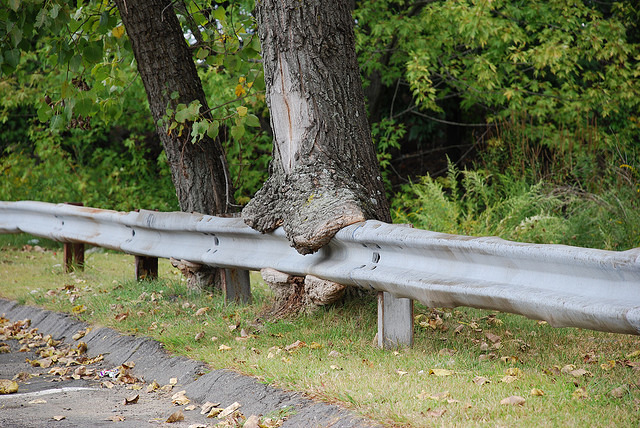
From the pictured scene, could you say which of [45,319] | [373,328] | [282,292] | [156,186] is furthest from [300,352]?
[156,186]

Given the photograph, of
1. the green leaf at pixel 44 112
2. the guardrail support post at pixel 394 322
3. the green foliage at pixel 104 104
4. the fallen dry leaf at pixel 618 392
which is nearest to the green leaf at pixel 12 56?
the green foliage at pixel 104 104

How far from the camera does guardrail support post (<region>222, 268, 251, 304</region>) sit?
5719 millimetres

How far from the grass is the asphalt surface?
90 millimetres

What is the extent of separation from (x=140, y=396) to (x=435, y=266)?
1.87 m

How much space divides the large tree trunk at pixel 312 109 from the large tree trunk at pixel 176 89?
1.48m

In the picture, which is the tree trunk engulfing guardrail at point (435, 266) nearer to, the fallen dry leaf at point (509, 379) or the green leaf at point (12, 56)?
the fallen dry leaf at point (509, 379)

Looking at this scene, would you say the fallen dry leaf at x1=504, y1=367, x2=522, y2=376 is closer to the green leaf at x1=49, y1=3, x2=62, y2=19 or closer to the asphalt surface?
the asphalt surface

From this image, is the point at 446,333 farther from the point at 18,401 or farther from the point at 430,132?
the point at 430,132

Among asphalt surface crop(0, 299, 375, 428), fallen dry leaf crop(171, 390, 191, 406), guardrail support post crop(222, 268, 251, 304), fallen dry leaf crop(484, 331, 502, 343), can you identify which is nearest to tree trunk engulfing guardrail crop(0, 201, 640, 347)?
guardrail support post crop(222, 268, 251, 304)

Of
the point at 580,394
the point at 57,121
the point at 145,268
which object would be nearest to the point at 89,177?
the point at 145,268

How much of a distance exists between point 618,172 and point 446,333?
5350mm

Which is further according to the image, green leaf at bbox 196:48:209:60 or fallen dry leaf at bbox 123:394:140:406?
green leaf at bbox 196:48:209:60

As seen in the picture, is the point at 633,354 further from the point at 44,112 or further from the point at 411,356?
the point at 44,112

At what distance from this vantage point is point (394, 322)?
4309 mm
